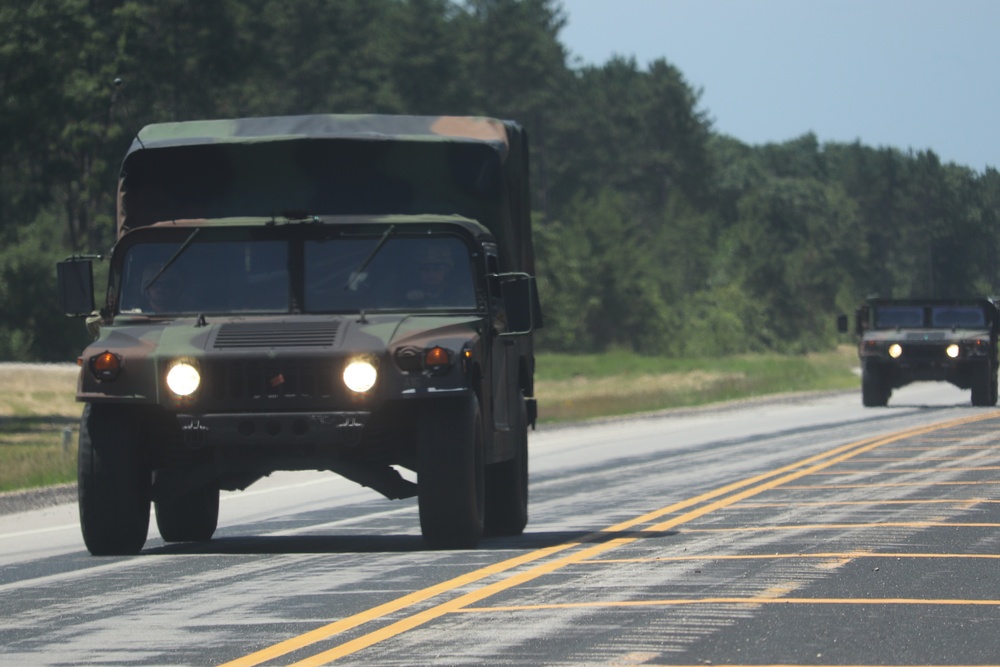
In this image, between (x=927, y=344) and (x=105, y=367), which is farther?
(x=927, y=344)

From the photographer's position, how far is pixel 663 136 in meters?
132

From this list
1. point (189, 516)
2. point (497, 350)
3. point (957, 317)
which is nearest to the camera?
point (497, 350)

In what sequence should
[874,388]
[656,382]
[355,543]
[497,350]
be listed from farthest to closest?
[656,382] < [874,388] < [355,543] < [497,350]

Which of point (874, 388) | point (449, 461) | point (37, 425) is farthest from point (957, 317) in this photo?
point (449, 461)

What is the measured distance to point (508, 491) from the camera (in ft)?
45.2

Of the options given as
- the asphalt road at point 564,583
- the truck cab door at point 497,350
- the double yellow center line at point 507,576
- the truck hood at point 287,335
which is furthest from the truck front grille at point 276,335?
the double yellow center line at point 507,576

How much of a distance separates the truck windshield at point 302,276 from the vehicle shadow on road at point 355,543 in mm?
1663

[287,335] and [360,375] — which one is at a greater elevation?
[287,335]

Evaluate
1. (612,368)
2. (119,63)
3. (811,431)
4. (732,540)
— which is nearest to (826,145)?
(612,368)

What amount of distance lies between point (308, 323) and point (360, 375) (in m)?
0.60

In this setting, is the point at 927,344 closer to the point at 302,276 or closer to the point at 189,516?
the point at 189,516

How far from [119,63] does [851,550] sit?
194 feet

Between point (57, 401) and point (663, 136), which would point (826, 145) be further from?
point (57, 401)

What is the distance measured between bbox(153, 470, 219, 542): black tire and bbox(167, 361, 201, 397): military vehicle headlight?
220 centimetres
